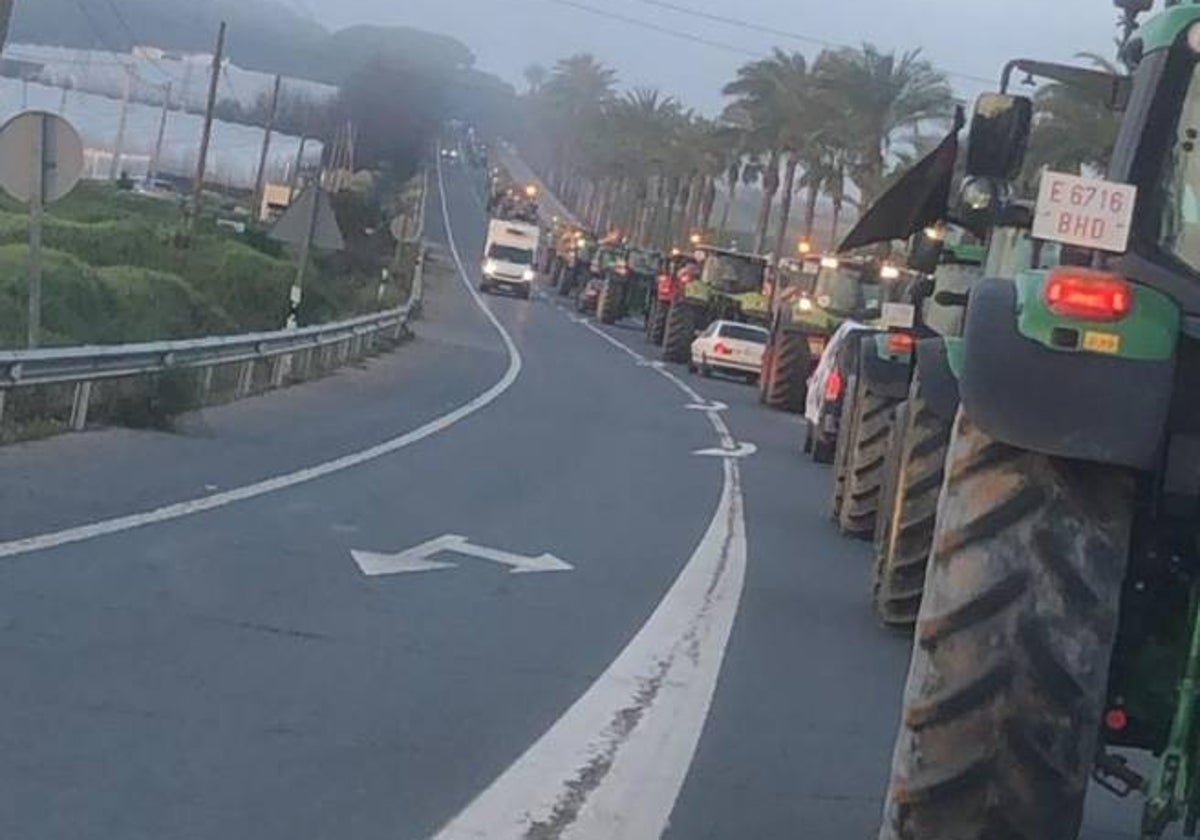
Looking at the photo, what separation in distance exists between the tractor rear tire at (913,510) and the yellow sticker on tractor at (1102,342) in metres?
5.80

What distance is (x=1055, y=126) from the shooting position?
124ft

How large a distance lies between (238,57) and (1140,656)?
12869 cm

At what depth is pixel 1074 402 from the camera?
21.0ft

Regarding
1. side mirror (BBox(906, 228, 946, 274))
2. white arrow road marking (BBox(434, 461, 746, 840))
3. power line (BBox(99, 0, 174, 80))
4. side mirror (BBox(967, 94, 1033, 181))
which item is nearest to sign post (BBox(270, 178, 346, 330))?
side mirror (BBox(906, 228, 946, 274))

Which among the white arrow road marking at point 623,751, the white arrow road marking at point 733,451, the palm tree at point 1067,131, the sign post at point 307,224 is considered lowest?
the white arrow road marking at point 733,451

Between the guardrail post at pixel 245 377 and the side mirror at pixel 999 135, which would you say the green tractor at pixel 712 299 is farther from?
the side mirror at pixel 999 135

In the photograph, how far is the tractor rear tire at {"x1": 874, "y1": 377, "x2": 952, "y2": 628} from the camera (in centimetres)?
1277

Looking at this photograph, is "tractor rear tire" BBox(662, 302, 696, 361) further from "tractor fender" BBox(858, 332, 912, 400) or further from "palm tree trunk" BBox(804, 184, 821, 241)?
"tractor fender" BBox(858, 332, 912, 400)

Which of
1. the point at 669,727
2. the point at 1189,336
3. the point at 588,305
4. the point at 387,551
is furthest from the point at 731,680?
the point at 588,305

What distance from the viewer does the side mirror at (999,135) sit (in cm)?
777

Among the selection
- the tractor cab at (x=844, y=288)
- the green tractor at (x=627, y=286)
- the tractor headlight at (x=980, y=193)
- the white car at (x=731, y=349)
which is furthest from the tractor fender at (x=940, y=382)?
the green tractor at (x=627, y=286)

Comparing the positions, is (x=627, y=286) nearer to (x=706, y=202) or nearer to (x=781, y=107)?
(x=781, y=107)

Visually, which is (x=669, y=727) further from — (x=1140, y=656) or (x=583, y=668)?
(x=1140, y=656)

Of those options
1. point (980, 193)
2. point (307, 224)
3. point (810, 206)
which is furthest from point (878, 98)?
point (980, 193)
